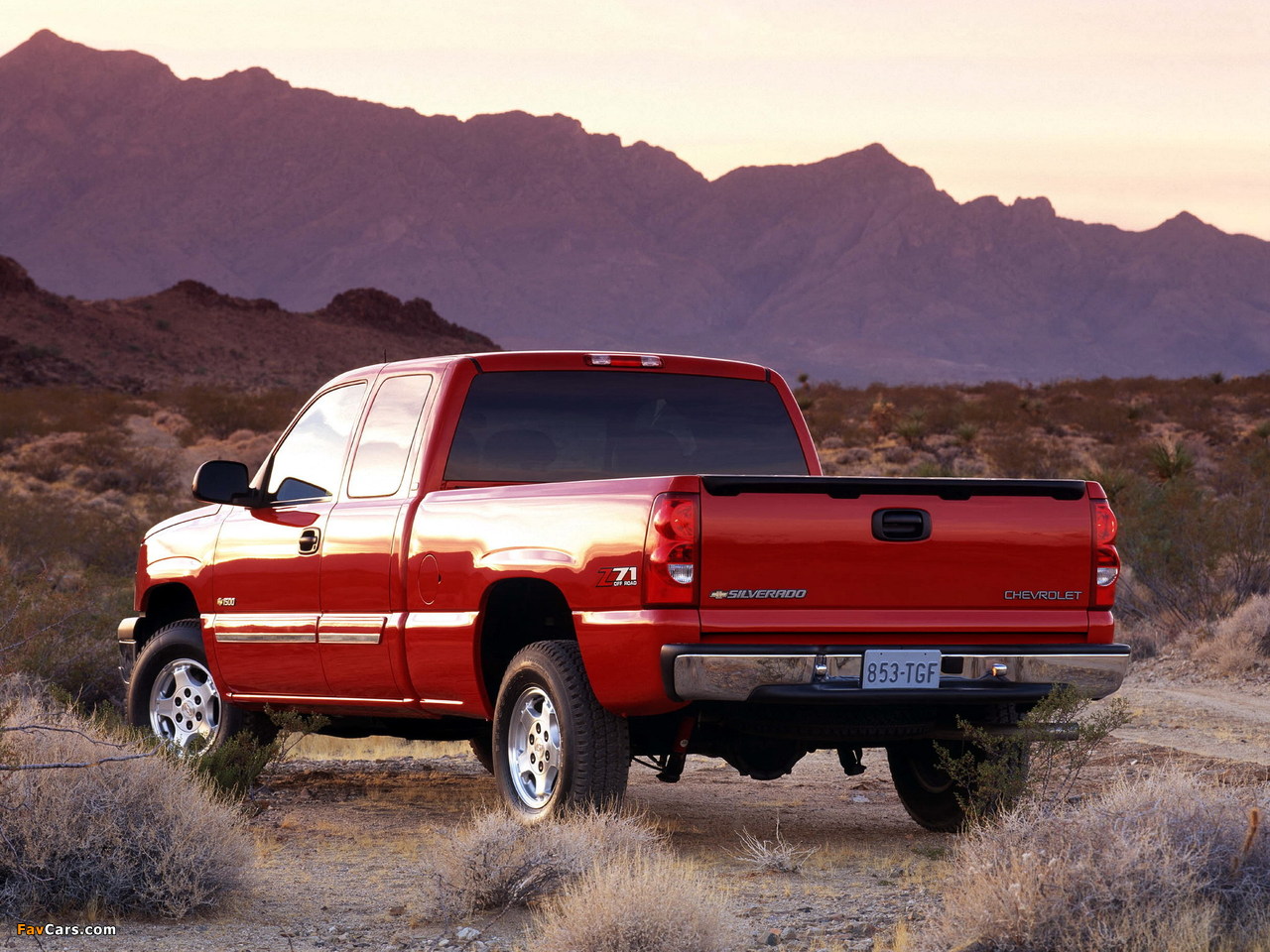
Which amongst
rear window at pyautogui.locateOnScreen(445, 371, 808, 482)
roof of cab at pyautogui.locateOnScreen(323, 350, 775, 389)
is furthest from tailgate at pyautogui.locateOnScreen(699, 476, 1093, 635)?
roof of cab at pyautogui.locateOnScreen(323, 350, 775, 389)

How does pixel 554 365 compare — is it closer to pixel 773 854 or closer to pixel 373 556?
pixel 373 556

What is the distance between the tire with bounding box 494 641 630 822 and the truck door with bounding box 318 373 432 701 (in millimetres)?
732

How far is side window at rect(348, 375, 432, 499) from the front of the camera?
799 centimetres

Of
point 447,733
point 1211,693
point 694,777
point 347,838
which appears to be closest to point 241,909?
point 347,838

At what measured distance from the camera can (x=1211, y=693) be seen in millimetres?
13906

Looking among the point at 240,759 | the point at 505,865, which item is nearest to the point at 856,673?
the point at 505,865

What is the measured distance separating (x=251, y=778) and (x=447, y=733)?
1.06m

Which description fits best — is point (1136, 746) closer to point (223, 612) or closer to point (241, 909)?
point (223, 612)

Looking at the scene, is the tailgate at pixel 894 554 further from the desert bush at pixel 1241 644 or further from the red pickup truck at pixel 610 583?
the desert bush at pixel 1241 644

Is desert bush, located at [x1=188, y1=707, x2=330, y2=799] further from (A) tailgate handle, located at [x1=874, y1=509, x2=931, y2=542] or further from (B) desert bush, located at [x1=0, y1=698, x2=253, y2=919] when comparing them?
(A) tailgate handle, located at [x1=874, y1=509, x2=931, y2=542]

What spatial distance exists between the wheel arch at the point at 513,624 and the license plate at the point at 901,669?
1439 mm

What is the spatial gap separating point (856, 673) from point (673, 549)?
2.83ft

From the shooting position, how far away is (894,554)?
659 cm

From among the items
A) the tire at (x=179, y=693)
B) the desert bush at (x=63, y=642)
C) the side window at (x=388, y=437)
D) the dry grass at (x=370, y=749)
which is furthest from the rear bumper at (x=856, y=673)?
the desert bush at (x=63, y=642)
